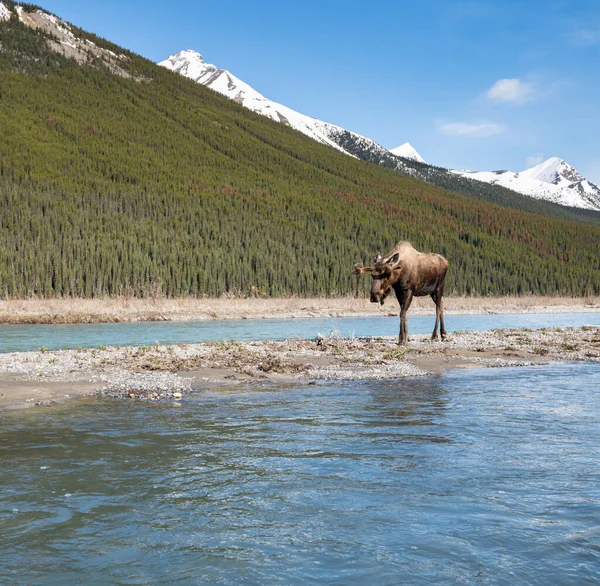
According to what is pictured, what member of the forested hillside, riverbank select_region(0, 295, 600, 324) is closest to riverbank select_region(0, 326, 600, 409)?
riverbank select_region(0, 295, 600, 324)

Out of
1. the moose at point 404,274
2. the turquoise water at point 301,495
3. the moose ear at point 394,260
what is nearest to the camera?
the turquoise water at point 301,495

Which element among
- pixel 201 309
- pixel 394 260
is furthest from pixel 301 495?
pixel 201 309

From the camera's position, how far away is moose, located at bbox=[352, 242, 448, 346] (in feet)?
69.9

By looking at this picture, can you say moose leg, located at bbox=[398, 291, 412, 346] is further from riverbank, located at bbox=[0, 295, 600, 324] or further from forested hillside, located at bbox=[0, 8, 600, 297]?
forested hillside, located at bbox=[0, 8, 600, 297]

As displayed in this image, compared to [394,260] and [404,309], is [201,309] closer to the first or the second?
[404,309]

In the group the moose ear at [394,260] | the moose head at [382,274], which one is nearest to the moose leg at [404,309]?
the moose head at [382,274]

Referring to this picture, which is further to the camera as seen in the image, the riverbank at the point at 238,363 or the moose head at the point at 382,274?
the moose head at the point at 382,274

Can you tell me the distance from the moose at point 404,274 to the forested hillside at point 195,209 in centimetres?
4208

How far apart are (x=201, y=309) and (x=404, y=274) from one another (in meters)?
33.0

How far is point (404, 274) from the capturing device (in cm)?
2205

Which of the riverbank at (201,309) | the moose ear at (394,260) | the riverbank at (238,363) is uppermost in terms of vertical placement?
the moose ear at (394,260)

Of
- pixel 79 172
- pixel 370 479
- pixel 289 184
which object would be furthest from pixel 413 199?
pixel 370 479

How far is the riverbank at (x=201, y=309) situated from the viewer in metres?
45.1

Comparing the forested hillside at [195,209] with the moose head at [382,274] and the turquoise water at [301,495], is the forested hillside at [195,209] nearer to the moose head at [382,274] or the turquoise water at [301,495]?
the moose head at [382,274]
